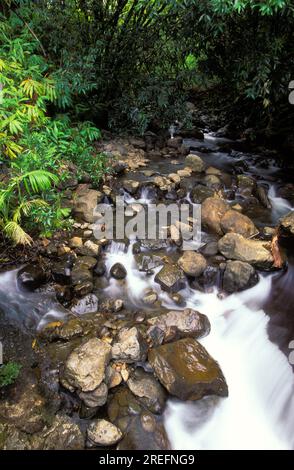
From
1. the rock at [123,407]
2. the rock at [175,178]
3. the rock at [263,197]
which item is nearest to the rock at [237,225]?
the rock at [263,197]

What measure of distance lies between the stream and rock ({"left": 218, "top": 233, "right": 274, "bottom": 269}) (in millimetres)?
195

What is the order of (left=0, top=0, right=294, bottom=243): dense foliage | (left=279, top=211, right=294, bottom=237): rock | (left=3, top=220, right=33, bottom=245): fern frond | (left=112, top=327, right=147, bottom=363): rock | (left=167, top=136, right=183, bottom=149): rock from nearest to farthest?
(left=112, top=327, right=147, bottom=363): rock, (left=3, top=220, right=33, bottom=245): fern frond, (left=0, top=0, right=294, bottom=243): dense foliage, (left=279, top=211, right=294, bottom=237): rock, (left=167, top=136, right=183, bottom=149): rock

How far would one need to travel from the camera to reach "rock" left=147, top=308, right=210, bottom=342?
3.48 meters

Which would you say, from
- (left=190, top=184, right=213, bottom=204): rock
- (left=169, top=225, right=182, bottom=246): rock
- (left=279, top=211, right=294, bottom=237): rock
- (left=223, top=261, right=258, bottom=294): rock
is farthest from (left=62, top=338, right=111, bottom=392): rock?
(left=190, top=184, right=213, bottom=204): rock

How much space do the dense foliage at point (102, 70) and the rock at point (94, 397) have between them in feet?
5.68

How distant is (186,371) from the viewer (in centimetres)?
313

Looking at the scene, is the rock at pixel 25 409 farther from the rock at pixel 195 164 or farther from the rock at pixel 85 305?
the rock at pixel 195 164

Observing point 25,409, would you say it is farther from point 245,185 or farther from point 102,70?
point 102,70

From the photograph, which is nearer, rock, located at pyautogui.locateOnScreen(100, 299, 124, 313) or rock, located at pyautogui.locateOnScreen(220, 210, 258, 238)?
rock, located at pyautogui.locateOnScreen(100, 299, 124, 313)

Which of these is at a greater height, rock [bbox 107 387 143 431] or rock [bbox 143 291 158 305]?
rock [bbox 143 291 158 305]

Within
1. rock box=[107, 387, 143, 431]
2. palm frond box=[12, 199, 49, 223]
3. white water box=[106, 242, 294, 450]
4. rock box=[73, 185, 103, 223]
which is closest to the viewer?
rock box=[107, 387, 143, 431]

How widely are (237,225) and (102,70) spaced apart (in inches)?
156

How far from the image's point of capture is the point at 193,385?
10.0 ft

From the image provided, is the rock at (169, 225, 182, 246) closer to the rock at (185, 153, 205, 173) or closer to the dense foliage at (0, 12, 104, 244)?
the dense foliage at (0, 12, 104, 244)
